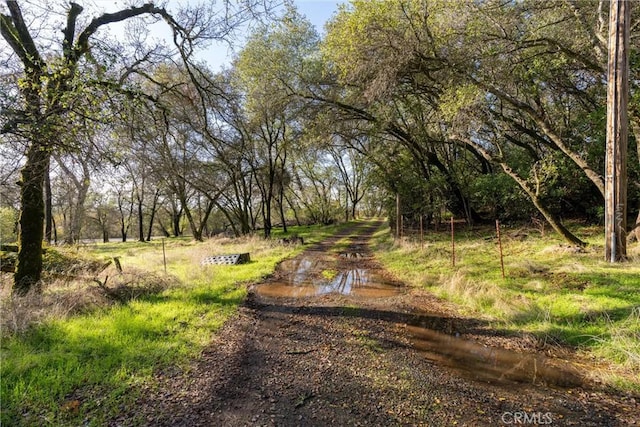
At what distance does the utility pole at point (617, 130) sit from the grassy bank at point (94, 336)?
8.25 m

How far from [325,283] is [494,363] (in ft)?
16.1

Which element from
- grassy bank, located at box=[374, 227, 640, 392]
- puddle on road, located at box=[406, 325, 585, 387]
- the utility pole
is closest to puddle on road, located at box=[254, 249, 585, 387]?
puddle on road, located at box=[406, 325, 585, 387]

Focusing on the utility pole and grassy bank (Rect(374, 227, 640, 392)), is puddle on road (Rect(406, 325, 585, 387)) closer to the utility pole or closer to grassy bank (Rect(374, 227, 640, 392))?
grassy bank (Rect(374, 227, 640, 392))

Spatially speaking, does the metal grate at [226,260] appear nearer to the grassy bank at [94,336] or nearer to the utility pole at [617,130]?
the grassy bank at [94,336]

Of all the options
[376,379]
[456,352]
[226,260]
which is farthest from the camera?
[226,260]

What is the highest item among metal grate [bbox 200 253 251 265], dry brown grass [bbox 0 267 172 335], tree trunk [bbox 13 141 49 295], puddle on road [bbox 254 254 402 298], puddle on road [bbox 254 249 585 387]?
tree trunk [bbox 13 141 49 295]

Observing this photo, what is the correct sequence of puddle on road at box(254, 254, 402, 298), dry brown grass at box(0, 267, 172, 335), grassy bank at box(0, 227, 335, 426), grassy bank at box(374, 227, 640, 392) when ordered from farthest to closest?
puddle on road at box(254, 254, 402, 298) < dry brown grass at box(0, 267, 172, 335) < grassy bank at box(374, 227, 640, 392) < grassy bank at box(0, 227, 335, 426)

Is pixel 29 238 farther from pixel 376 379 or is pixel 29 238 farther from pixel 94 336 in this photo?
pixel 376 379

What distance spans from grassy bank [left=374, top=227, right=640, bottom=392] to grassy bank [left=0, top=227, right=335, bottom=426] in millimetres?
4634

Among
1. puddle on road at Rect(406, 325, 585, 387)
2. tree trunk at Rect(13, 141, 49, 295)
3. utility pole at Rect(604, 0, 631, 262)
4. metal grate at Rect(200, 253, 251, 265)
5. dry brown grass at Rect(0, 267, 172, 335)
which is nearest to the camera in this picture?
puddle on road at Rect(406, 325, 585, 387)

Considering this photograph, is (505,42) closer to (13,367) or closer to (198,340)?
(198,340)

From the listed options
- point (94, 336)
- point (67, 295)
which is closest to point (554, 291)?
point (94, 336)

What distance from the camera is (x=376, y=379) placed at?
3.37m

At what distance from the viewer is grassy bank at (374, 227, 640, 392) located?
3.83 meters
